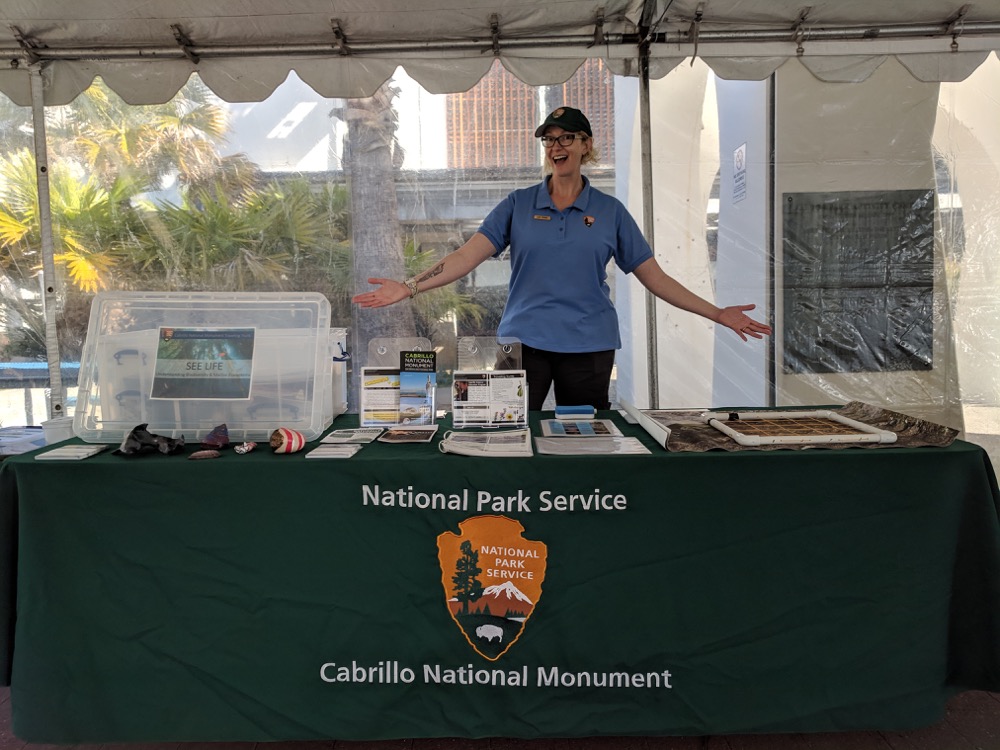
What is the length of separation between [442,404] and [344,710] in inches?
36.3

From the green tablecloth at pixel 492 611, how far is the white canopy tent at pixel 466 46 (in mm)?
1936

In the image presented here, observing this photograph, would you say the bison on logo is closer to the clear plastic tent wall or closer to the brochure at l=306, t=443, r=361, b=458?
the brochure at l=306, t=443, r=361, b=458

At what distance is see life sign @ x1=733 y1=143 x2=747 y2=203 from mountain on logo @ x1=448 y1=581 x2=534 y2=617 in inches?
107

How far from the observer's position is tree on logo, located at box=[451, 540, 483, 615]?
1.54 meters

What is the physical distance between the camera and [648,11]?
2.63 m

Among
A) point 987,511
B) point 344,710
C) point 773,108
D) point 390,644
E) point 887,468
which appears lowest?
point 344,710

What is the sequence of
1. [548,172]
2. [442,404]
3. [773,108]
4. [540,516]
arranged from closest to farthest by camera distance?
1. [540,516]
2. [442,404]
3. [548,172]
4. [773,108]

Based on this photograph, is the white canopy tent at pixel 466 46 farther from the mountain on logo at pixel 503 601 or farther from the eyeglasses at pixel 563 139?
the mountain on logo at pixel 503 601

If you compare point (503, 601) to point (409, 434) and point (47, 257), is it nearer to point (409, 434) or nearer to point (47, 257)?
point (409, 434)

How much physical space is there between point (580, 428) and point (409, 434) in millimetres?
477

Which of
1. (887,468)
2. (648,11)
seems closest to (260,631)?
(887,468)

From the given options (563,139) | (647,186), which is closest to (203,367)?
(563,139)

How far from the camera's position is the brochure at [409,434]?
1.72 meters

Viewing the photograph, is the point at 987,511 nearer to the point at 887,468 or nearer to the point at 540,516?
the point at 887,468
